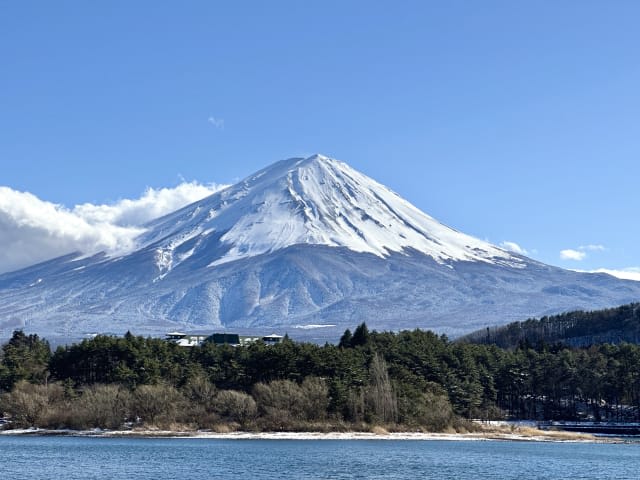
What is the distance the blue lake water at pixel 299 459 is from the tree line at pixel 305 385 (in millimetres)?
5341

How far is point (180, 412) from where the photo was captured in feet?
247

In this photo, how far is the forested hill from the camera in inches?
6093

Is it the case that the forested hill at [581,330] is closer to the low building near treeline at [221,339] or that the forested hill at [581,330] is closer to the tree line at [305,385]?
the low building near treeline at [221,339]

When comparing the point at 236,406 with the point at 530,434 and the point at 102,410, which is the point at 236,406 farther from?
the point at 530,434

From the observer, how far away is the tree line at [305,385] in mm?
74688

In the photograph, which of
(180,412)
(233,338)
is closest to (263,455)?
(180,412)

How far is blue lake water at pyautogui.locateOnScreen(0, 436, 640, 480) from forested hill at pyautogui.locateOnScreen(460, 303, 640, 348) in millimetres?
85223

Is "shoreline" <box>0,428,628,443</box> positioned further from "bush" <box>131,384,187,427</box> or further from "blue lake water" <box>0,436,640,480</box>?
"blue lake water" <box>0,436,640,480</box>

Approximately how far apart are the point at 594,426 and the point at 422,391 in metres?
16.9

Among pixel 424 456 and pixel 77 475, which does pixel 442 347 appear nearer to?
pixel 424 456

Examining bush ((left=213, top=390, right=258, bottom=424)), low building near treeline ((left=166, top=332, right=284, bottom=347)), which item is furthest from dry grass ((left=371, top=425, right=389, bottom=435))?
low building near treeline ((left=166, top=332, right=284, bottom=347))

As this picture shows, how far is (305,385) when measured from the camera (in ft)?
249

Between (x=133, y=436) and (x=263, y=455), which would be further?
(x=133, y=436)

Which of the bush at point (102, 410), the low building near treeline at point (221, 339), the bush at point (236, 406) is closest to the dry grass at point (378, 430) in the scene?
the bush at point (236, 406)
